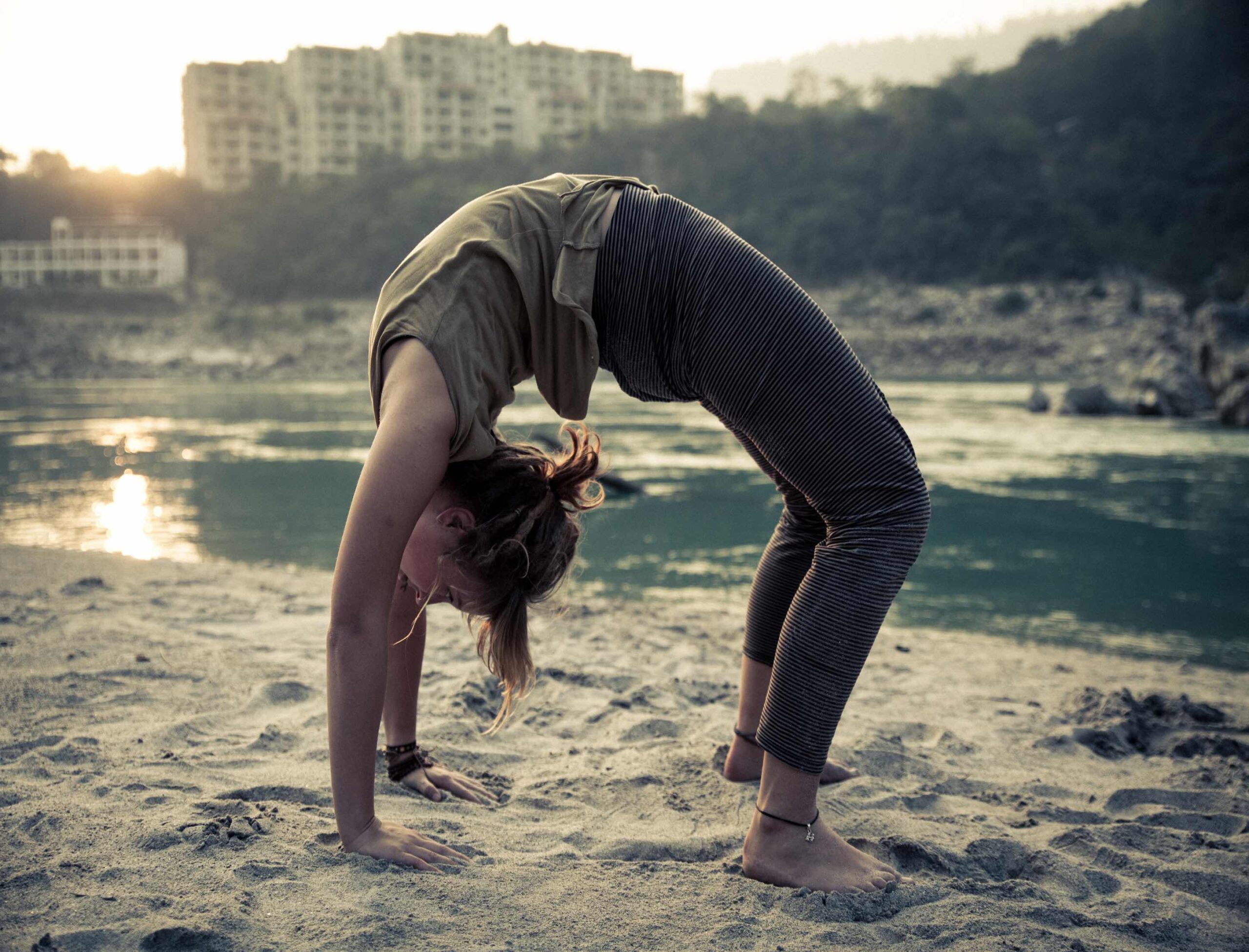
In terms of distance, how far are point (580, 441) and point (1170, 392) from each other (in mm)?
15669

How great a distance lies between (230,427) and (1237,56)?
208 feet

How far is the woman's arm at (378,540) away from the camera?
4.76 ft

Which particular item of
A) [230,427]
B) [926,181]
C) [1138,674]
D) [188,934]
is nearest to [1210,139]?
[926,181]

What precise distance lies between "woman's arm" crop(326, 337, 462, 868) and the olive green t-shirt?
0.03 metres

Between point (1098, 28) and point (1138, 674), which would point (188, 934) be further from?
point (1098, 28)

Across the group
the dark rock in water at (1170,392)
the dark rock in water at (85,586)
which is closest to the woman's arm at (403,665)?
the dark rock in water at (85,586)

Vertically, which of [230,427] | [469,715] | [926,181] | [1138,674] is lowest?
[230,427]

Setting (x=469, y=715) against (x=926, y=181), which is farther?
(x=926, y=181)

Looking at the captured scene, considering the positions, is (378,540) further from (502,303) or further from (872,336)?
(872,336)

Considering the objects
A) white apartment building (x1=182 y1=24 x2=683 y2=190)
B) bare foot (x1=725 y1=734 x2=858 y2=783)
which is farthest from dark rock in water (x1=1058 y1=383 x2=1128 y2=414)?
white apartment building (x1=182 y1=24 x2=683 y2=190)

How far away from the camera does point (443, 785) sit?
2090 mm

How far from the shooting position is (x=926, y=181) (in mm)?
52656

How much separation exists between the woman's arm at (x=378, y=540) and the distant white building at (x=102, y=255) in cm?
6651

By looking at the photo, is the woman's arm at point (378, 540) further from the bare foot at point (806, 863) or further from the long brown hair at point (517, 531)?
the bare foot at point (806, 863)
